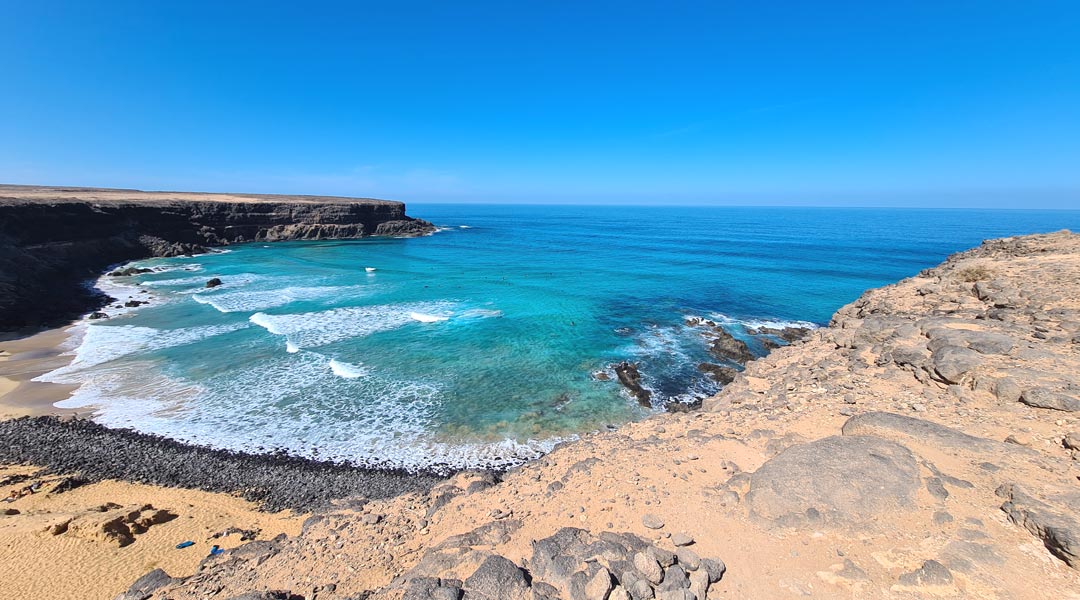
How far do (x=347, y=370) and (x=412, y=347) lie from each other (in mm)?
3563

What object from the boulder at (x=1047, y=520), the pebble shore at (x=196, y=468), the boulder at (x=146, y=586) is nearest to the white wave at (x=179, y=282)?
the pebble shore at (x=196, y=468)

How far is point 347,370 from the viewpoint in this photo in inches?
756

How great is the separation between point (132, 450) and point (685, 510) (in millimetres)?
16351

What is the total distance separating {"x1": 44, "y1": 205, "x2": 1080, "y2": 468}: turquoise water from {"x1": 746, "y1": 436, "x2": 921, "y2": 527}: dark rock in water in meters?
8.21

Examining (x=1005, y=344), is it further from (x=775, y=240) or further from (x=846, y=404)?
(x=775, y=240)

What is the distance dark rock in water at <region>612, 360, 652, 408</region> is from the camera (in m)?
17.0

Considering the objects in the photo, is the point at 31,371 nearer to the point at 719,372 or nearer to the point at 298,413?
the point at 298,413

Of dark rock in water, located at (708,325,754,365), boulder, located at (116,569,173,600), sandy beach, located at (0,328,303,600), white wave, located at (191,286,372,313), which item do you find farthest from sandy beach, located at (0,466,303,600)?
dark rock in water, located at (708,325,754,365)

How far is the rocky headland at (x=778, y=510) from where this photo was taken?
5.28m

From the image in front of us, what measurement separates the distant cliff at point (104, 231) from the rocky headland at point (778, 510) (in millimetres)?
28479

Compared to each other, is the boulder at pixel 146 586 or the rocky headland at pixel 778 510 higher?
the rocky headland at pixel 778 510

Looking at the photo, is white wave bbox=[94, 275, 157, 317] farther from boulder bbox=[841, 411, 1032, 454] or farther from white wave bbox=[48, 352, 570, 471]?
boulder bbox=[841, 411, 1032, 454]

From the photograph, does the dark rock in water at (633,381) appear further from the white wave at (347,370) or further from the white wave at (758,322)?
the white wave at (347,370)

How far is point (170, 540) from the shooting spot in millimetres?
9773
